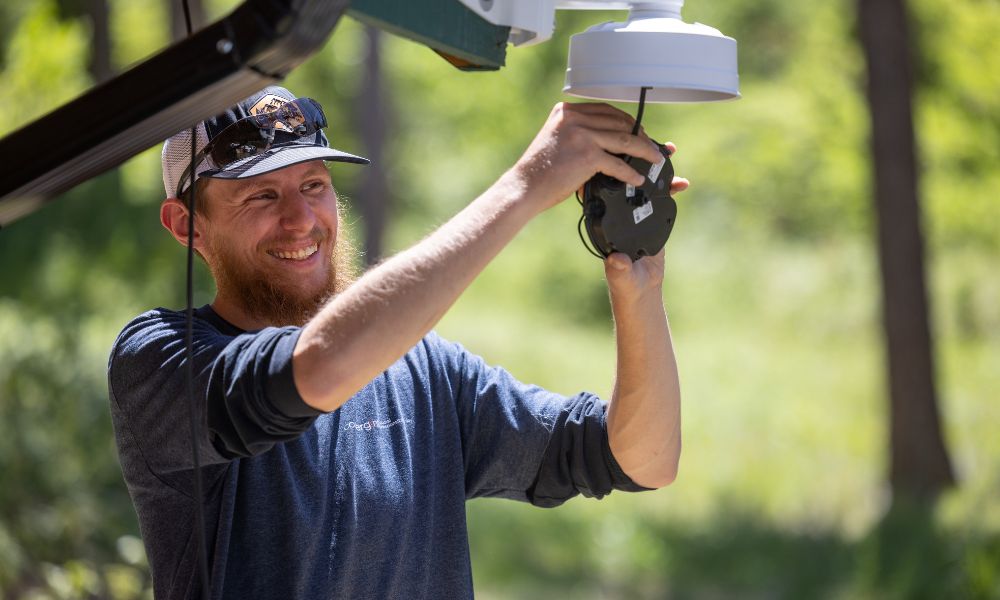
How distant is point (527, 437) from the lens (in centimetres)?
217

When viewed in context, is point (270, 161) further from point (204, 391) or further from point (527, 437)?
point (527, 437)

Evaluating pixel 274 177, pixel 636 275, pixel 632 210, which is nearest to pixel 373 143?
pixel 274 177

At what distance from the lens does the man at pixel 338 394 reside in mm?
1589

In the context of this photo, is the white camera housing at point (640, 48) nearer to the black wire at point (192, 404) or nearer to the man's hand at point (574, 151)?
the man's hand at point (574, 151)

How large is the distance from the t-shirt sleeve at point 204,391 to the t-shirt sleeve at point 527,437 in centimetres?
52

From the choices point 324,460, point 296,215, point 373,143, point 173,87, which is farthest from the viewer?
point 373,143

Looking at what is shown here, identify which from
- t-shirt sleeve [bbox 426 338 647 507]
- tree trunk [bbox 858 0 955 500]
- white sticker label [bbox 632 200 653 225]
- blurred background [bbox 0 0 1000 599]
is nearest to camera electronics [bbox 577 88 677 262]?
white sticker label [bbox 632 200 653 225]

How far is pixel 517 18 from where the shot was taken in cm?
161

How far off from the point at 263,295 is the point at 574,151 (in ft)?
2.30

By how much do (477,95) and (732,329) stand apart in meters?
6.68

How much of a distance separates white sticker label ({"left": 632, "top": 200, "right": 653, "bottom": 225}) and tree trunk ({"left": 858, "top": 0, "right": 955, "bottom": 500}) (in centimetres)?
658

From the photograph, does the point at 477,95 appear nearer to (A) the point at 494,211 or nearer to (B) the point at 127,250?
(B) the point at 127,250

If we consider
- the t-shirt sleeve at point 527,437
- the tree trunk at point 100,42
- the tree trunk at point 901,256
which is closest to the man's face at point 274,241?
the t-shirt sleeve at point 527,437

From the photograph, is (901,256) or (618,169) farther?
(901,256)
